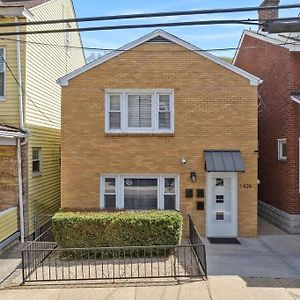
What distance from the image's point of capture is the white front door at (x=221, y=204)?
12.7m

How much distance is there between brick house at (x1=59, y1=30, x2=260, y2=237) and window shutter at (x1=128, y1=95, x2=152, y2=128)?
0.11 feet

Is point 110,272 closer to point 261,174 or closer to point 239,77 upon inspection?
point 239,77

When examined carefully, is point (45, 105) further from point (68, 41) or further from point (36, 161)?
point (68, 41)

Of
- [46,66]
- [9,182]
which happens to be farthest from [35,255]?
[46,66]

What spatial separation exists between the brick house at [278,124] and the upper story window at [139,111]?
4252mm

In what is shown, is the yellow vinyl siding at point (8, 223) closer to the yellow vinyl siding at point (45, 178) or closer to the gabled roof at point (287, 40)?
the yellow vinyl siding at point (45, 178)

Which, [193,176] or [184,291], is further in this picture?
[193,176]

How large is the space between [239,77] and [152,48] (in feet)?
10.0

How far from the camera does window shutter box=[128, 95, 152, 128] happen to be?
12.8 meters

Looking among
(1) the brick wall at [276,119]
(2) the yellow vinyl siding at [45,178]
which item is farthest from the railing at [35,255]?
(1) the brick wall at [276,119]

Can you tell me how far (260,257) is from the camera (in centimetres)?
1018

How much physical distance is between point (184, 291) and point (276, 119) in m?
8.99

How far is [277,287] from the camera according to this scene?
7914 mm

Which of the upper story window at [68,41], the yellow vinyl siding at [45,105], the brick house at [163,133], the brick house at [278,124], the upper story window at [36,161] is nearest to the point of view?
the brick house at [163,133]
